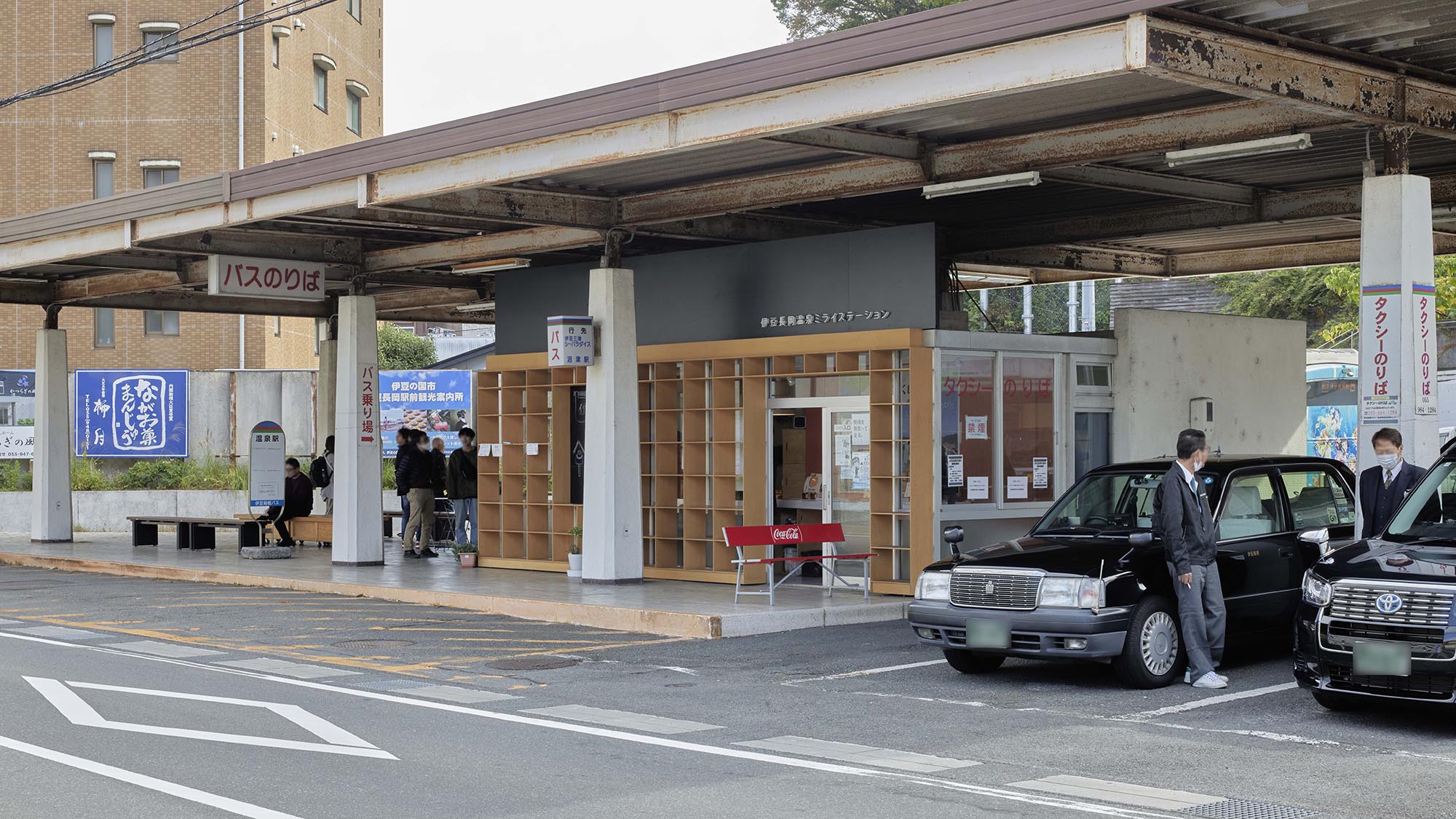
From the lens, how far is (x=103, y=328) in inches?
1747

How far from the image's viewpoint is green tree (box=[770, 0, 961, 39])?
→ 2301 inches

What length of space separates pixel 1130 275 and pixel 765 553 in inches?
302

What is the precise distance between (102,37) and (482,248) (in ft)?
94.4

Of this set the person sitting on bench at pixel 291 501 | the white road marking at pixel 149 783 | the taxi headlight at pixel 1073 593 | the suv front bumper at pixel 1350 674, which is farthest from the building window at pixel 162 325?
the suv front bumper at pixel 1350 674

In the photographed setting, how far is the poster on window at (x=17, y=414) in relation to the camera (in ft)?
115

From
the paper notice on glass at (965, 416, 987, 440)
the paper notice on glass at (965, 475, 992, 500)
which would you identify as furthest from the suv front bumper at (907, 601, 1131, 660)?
the paper notice on glass at (965, 416, 987, 440)

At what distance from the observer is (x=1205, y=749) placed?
9445 mm

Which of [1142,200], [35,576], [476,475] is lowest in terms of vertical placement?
[35,576]

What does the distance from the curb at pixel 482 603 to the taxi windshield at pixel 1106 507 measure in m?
3.77

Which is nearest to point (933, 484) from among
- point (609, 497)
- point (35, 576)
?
point (609, 497)

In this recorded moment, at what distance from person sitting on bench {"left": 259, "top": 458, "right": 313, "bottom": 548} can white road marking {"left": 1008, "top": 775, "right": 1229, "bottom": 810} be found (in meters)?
19.6

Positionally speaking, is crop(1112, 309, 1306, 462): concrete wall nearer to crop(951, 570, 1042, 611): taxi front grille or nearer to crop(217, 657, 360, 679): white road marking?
crop(951, 570, 1042, 611): taxi front grille

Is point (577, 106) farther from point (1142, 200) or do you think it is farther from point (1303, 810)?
point (1303, 810)

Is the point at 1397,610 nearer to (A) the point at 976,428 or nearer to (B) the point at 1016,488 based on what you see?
(A) the point at 976,428
